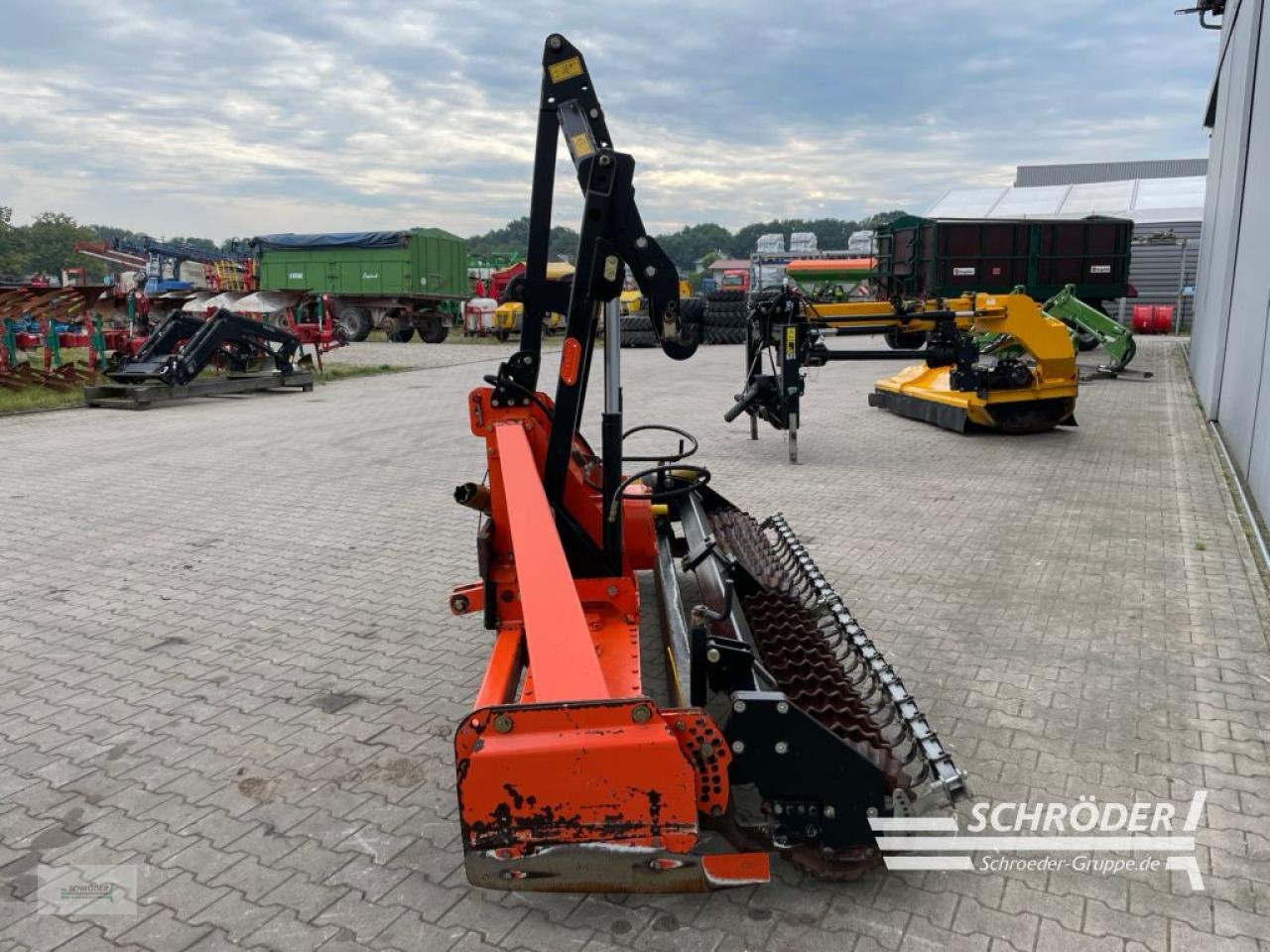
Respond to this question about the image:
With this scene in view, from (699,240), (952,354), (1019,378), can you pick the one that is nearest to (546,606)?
(952,354)

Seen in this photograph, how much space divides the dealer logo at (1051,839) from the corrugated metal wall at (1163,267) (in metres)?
31.3

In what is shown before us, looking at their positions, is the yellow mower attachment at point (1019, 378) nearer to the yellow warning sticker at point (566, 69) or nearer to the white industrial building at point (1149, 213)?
the yellow warning sticker at point (566, 69)

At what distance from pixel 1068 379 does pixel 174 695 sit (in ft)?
32.5

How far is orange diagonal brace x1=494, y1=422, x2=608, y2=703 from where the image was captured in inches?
106

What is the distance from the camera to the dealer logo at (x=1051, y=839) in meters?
2.95

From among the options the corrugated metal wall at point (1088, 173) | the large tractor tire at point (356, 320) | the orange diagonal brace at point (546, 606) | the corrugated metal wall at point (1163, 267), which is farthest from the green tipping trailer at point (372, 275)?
the corrugated metal wall at point (1088, 173)

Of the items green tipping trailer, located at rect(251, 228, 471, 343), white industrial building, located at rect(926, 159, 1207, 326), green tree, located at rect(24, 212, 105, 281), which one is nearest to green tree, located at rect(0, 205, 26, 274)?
green tree, located at rect(24, 212, 105, 281)

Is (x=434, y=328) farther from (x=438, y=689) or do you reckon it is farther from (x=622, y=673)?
(x=622, y=673)

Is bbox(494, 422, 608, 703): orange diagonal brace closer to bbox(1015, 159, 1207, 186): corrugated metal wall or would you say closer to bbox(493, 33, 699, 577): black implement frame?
bbox(493, 33, 699, 577): black implement frame

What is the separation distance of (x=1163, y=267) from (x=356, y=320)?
26.5 metres

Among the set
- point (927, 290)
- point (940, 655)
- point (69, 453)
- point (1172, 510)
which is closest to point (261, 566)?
point (940, 655)

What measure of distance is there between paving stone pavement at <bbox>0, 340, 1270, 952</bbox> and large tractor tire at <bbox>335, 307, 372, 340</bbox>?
1997cm

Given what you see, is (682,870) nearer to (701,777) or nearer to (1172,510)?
(701,777)

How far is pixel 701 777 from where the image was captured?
267 centimetres
